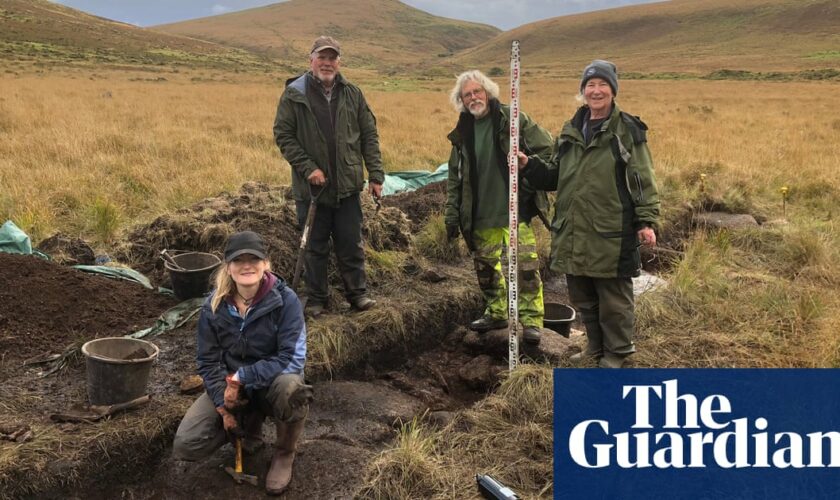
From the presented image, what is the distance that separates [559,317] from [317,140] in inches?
104

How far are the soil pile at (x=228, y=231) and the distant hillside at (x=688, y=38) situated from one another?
66.9 m

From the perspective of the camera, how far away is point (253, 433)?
345 centimetres

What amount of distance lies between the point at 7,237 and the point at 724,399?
5847 millimetres

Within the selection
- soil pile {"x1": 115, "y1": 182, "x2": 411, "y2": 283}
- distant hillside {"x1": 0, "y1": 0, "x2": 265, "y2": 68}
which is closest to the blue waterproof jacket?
soil pile {"x1": 115, "y1": 182, "x2": 411, "y2": 283}

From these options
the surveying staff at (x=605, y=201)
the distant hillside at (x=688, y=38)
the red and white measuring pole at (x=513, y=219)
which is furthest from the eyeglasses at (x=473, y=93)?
the distant hillside at (x=688, y=38)

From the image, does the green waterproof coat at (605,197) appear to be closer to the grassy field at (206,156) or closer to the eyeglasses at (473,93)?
the eyeglasses at (473,93)

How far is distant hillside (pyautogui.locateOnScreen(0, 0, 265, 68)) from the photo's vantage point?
172 ft

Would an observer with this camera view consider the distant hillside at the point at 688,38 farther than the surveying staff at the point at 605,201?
Yes

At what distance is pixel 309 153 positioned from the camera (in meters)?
4.70

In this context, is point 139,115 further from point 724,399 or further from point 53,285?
point 724,399

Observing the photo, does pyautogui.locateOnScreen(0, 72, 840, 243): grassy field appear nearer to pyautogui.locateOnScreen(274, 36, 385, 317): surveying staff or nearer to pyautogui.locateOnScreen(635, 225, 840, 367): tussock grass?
pyautogui.locateOnScreen(635, 225, 840, 367): tussock grass

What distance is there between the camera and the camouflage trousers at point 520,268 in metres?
4.58

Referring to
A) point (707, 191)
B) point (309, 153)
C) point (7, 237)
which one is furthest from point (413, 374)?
point (707, 191)

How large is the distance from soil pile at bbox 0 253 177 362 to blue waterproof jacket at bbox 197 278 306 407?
1818 mm
